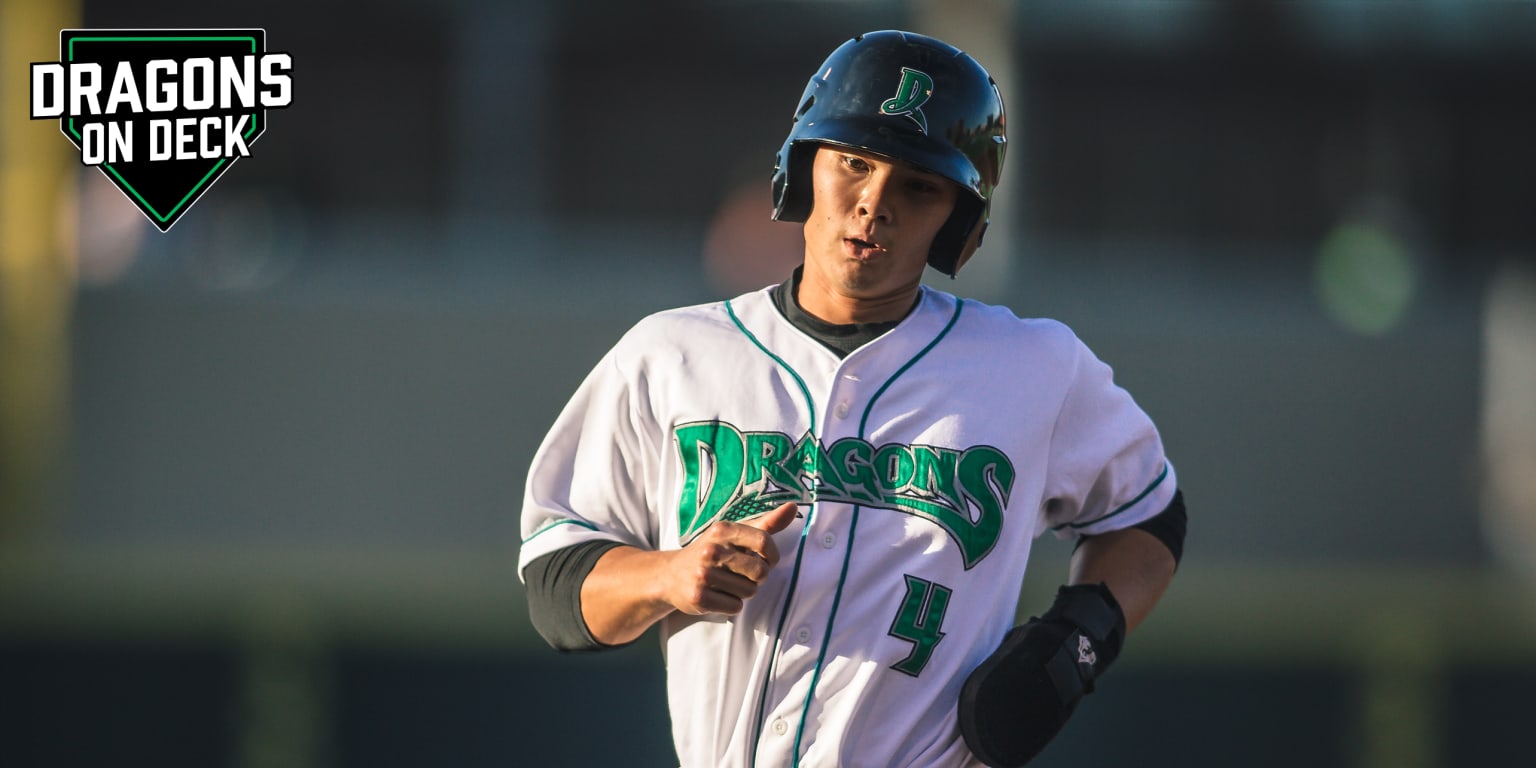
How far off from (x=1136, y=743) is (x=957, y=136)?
4662mm

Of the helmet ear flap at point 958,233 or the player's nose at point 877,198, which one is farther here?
the helmet ear flap at point 958,233

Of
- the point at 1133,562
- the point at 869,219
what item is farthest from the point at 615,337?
the point at 869,219

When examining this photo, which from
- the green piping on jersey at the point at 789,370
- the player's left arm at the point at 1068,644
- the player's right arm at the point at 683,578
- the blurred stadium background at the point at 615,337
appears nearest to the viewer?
the player's right arm at the point at 683,578

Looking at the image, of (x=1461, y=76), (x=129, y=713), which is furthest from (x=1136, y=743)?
(x=1461, y=76)

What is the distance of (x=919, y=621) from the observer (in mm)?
2453

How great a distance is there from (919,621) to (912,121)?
0.70 metres

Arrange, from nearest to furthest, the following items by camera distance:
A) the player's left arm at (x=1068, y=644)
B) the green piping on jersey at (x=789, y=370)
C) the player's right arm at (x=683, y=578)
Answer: the player's right arm at (x=683, y=578)
the player's left arm at (x=1068, y=644)
the green piping on jersey at (x=789, y=370)

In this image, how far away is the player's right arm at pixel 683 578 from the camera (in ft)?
7.34

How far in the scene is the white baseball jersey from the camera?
2451 millimetres

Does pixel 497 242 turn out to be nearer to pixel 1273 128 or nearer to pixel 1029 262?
pixel 1029 262

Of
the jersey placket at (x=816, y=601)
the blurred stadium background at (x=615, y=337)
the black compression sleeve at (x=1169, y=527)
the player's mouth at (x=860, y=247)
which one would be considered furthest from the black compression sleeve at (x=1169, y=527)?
the blurred stadium background at (x=615, y=337)

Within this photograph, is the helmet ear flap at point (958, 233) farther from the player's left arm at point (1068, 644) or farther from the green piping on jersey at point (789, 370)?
the player's left arm at point (1068, 644)

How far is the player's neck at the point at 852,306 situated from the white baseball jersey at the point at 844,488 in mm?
31

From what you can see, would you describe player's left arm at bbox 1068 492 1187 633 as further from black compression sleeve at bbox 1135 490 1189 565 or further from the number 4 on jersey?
the number 4 on jersey
